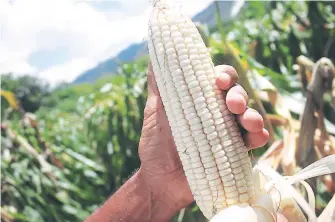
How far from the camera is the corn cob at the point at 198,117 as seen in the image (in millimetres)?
880

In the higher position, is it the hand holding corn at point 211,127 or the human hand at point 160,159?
the hand holding corn at point 211,127

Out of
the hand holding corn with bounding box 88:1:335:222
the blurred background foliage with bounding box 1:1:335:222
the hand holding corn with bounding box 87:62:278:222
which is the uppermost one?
the hand holding corn with bounding box 88:1:335:222

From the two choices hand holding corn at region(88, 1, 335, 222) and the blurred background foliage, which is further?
the blurred background foliage

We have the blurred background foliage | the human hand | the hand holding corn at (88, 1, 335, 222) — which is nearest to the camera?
the hand holding corn at (88, 1, 335, 222)

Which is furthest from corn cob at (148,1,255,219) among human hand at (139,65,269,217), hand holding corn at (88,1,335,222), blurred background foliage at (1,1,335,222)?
blurred background foliage at (1,1,335,222)

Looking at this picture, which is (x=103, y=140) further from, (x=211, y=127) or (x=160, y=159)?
(x=211, y=127)

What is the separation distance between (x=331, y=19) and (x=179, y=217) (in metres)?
1.35

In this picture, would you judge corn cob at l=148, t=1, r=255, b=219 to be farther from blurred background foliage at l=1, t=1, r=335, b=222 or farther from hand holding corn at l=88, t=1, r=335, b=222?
blurred background foliage at l=1, t=1, r=335, b=222

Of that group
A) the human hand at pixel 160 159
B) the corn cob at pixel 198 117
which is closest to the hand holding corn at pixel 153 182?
the human hand at pixel 160 159

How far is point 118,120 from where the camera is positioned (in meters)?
2.65

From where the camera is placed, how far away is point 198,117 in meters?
0.89

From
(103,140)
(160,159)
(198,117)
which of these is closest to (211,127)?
(198,117)

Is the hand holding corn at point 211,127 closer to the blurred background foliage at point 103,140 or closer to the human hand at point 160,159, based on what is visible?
the human hand at point 160,159

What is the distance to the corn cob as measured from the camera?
880mm
